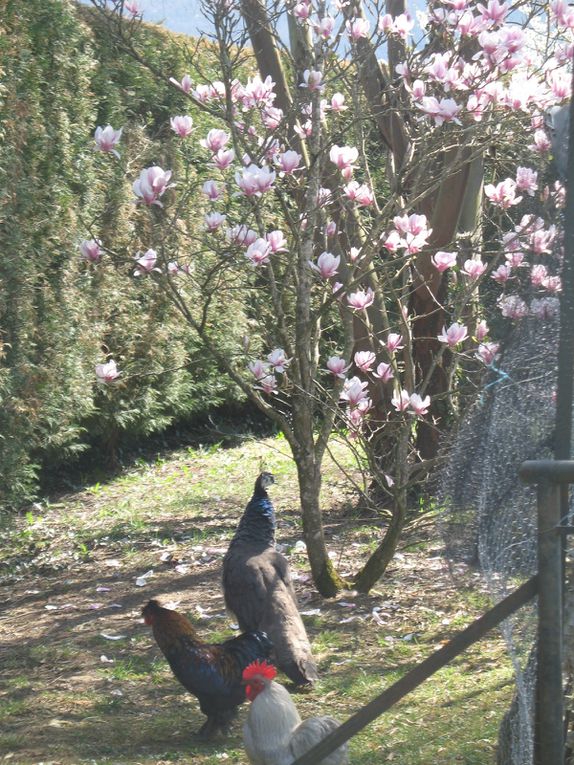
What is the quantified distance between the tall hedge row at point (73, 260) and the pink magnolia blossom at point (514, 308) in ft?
15.6

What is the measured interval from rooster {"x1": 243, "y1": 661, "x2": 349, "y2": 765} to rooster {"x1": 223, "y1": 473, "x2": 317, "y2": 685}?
747 millimetres

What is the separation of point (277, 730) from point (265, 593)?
116 cm

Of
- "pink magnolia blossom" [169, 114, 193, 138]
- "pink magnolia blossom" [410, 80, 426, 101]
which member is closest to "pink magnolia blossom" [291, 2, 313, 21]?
"pink magnolia blossom" [410, 80, 426, 101]

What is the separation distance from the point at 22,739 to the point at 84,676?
85 centimetres

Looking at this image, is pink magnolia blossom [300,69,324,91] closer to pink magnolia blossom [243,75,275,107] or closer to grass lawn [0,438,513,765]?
pink magnolia blossom [243,75,275,107]

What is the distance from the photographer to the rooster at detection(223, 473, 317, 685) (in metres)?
4.65

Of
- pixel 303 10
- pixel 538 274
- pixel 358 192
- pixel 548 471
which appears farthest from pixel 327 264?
pixel 548 471

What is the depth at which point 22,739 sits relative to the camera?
422cm

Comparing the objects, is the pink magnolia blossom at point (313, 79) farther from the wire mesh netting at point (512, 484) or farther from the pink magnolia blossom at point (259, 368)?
the wire mesh netting at point (512, 484)

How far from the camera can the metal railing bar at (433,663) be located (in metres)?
2.13

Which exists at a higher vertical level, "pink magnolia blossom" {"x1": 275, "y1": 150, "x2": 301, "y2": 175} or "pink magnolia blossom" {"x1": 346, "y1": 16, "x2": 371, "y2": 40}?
"pink magnolia blossom" {"x1": 346, "y1": 16, "x2": 371, "y2": 40}

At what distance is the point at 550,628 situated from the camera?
2.18 metres

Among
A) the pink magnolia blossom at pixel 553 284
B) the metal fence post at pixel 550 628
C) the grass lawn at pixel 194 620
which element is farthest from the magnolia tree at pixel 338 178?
the metal fence post at pixel 550 628

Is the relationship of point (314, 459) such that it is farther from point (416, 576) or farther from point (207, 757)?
point (207, 757)
